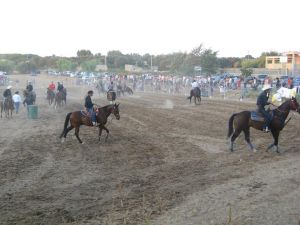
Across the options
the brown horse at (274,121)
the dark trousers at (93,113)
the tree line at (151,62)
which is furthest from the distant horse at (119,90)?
the brown horse at (274,121)

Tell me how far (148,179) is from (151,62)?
92312 millimetres

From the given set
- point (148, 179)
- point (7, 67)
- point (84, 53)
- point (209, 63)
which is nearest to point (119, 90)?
point (209, 63)

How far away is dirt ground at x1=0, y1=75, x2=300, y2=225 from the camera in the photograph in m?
8.59

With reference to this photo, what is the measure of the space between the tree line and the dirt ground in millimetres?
34945

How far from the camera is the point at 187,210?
28.9 feet

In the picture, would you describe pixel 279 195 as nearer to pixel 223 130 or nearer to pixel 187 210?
pixel 187 210

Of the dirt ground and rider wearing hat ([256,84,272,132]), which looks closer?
the dirt ground

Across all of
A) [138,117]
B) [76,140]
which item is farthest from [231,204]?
[138,117]

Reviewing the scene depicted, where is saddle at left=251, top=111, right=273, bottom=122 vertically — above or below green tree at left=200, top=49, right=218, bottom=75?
below

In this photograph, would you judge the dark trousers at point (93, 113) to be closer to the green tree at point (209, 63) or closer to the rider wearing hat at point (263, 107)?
the rider wearing hat at point (263, 107)

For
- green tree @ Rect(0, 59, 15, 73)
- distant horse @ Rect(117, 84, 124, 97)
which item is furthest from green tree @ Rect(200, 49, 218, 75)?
green tree @ Rect(0, 59, 15, 73)

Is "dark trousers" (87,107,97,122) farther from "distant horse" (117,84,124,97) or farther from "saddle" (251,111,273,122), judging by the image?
"distant horse" (117,84,124,97)

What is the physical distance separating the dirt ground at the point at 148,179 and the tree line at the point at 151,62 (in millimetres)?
34945

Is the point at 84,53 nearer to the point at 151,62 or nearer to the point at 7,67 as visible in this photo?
the point at 7,67
